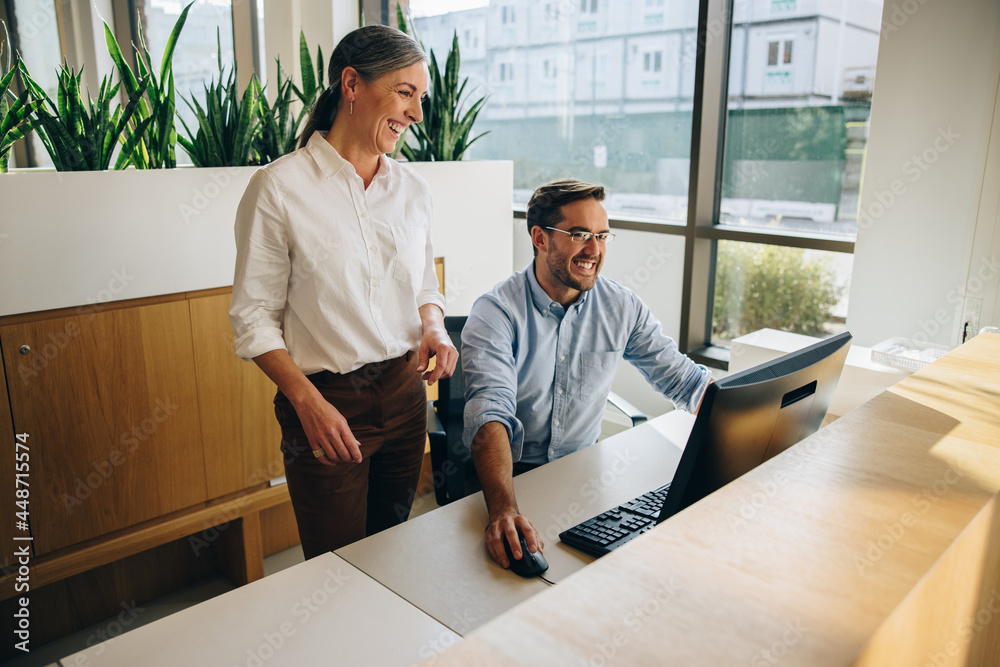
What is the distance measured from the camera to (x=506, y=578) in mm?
1227

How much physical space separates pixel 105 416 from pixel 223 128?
1.05 meters

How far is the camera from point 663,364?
198 centimetres

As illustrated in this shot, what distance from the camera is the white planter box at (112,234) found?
1.99 m

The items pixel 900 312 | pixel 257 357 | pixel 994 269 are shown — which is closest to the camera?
pixel 257 357

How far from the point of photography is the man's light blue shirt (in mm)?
1826

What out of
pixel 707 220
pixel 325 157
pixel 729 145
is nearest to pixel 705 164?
pixel 729 145

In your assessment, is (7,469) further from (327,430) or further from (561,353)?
(561,353)

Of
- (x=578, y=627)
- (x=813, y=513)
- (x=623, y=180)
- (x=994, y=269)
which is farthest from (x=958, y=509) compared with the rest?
(x=623, y=180)

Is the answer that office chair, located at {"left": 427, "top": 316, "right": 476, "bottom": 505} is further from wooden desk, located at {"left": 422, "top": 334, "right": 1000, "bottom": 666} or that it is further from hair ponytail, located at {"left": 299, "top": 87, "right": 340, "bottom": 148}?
wooden desk, located at {"left": 422, "top": 334, "right": 1000, "bottom": 666}

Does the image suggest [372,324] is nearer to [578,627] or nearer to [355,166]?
[355,166]

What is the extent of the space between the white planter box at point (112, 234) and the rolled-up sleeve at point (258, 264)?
88cm

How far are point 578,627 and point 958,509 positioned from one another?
0.45 meters

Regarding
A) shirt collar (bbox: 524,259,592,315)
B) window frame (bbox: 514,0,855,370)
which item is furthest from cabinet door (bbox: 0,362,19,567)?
window frame (bbox: 514,0,855,370)

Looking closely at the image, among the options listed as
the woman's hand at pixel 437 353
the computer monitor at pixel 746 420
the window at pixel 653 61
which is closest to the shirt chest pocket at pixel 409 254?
the woman's hand at pixel 437 353
